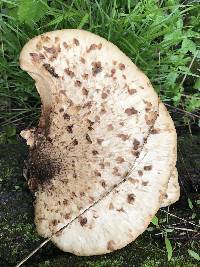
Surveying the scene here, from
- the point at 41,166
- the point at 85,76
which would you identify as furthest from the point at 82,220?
the point at 85,76

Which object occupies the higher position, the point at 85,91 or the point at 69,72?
the point at 69,72

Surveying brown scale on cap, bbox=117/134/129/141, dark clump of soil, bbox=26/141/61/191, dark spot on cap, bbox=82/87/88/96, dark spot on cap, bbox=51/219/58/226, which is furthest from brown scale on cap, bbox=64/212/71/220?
dark spot on cap, bbox=82/87/88/96

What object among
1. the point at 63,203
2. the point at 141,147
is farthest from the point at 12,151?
the point at 141,147

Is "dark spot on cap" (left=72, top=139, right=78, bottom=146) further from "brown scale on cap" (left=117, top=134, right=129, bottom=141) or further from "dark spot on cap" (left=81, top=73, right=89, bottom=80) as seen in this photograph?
"dark spot on cap" (left=81, top=73, right=89, bottom=80)

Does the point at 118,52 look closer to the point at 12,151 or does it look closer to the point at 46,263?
the point at 12,151

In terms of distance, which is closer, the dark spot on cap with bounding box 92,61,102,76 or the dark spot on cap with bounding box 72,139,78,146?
the dark spot on cap with bounding box 92,61,102,76

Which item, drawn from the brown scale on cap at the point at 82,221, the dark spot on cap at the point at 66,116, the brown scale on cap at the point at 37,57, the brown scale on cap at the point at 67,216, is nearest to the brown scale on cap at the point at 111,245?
the brown scale on cap at the point at 82,221

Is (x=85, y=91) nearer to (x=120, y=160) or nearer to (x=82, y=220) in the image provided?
(x=120, y=160)
